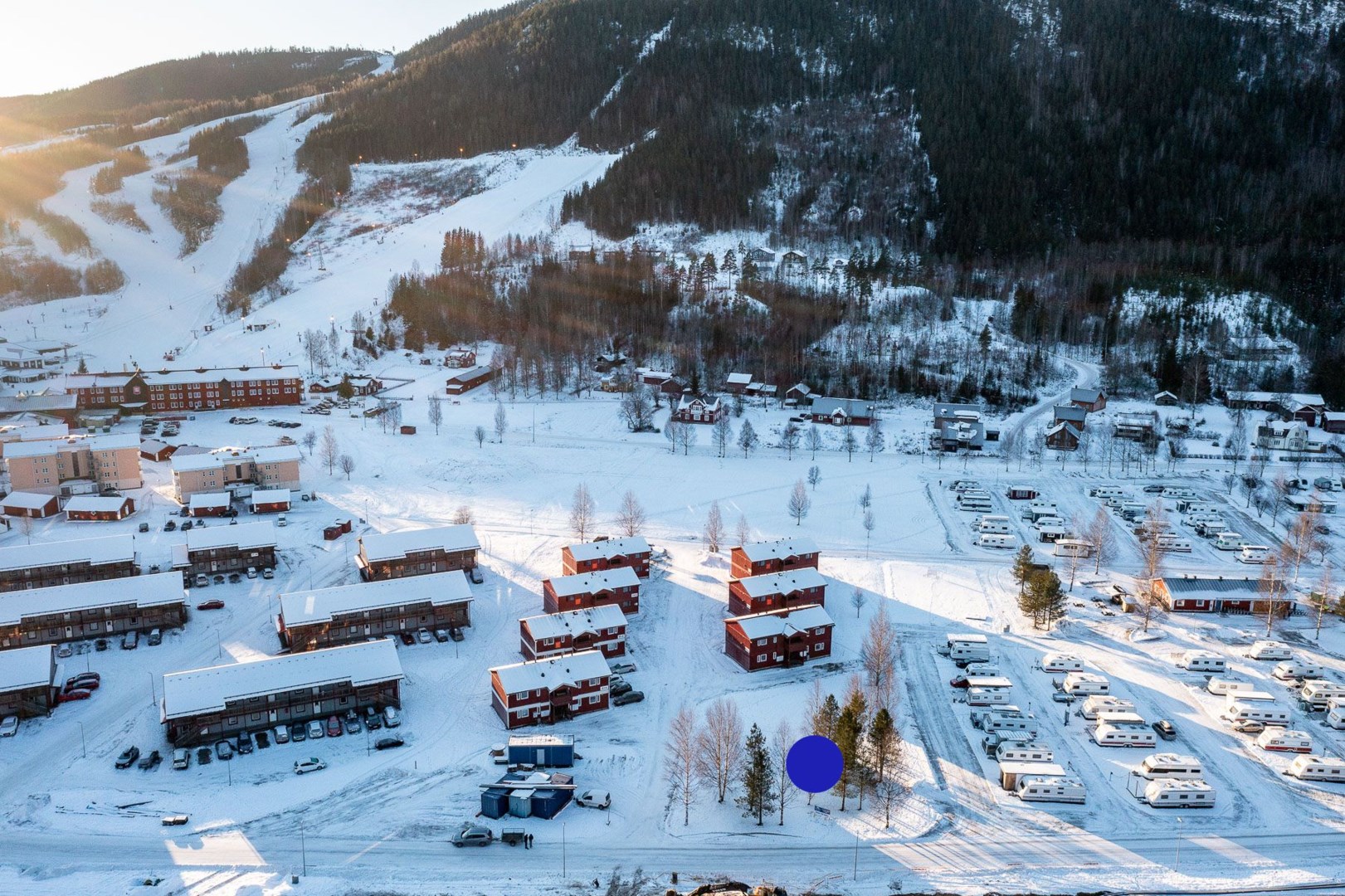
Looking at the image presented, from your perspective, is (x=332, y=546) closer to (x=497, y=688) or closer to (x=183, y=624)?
(x=183, y=624)

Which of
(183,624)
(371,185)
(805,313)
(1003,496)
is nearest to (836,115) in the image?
(805,313)

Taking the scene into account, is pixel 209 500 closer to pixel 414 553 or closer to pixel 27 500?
pixel 27 500

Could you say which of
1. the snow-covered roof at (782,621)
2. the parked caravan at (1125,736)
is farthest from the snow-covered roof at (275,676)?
the parked caravan at (1125,736)

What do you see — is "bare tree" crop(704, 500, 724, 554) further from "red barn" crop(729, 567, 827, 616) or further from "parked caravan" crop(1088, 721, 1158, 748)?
"parked caravan" crop(1088, 721, 1158, 748)

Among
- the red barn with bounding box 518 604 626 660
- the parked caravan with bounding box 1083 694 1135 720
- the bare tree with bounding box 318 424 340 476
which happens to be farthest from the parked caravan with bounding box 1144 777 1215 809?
the bare tree with bounding box 318 424 340 476

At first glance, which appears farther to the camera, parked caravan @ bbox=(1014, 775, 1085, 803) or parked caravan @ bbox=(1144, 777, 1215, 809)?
parked caravan @ bbox=(1014, 775, 1085, 803)

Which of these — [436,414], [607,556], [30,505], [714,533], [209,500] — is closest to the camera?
[607,556]

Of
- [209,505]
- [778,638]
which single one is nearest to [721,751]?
[778,638]
